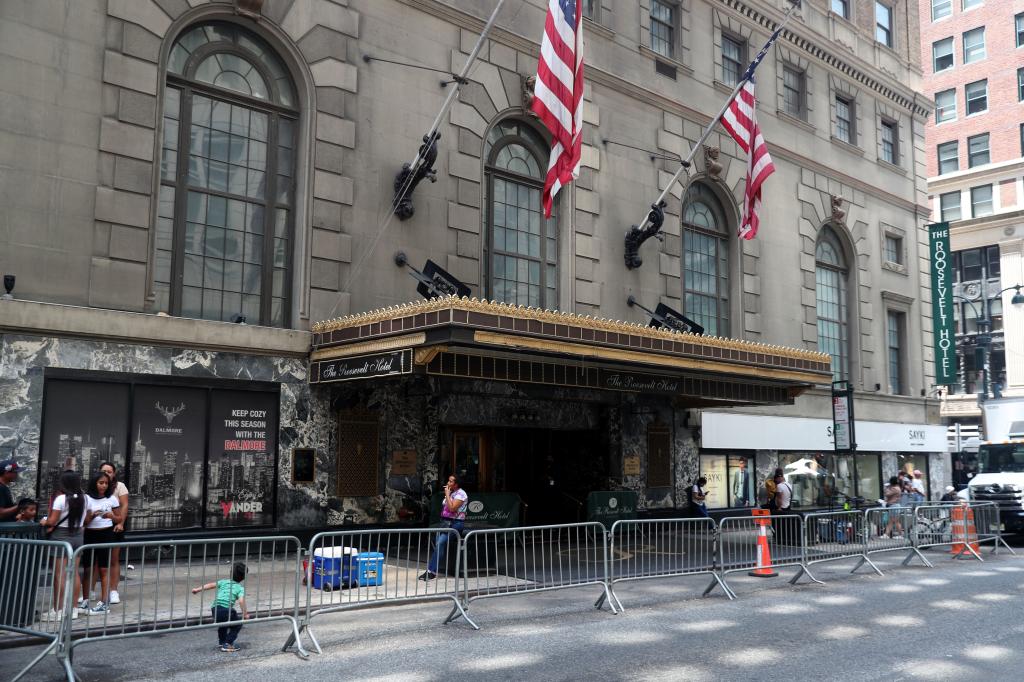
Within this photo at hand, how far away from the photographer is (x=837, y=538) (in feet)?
53.2

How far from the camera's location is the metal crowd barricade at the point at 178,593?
850 centimetres

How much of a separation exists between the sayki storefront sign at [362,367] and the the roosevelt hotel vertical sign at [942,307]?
25.0m

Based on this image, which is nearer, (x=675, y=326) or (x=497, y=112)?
(x=497, y=112)

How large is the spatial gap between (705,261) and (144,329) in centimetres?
1547

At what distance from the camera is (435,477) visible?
17.7 m

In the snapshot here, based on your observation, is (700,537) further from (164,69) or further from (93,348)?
(164,69)

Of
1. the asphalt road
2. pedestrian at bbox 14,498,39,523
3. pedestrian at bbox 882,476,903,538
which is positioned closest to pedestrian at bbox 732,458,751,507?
pedestrian at bbox 882,476,903,538

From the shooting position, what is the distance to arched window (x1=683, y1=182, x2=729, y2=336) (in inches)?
955

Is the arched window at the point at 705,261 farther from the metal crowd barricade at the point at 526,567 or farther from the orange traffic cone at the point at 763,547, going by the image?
the orange traffic cone at the point at 763,547

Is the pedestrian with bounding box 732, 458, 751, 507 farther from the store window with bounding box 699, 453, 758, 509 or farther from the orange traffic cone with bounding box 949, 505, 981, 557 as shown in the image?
the orange traffic cone with bounding box 949, 505, 981, 557

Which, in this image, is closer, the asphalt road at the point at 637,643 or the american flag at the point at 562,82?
the asphalt road at the point at 637,643

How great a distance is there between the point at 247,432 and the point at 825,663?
33.5 ft

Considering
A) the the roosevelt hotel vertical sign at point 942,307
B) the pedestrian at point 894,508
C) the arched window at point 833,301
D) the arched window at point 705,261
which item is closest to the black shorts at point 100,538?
the pedestrian at point 894,508

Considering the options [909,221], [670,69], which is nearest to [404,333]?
[670,69]
